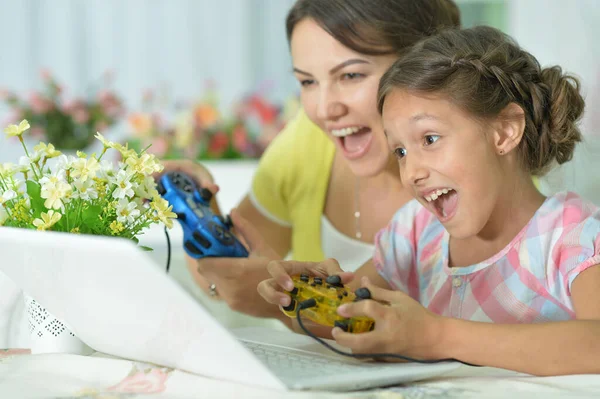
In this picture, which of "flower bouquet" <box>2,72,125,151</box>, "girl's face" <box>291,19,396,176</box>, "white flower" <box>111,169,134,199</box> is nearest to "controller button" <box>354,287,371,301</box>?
"white flower" <box>111,169,134,199</box>

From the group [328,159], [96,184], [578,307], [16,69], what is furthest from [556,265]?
[16,69]

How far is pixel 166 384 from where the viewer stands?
843mm

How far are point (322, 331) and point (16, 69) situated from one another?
3453 mm

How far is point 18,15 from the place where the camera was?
162 inches

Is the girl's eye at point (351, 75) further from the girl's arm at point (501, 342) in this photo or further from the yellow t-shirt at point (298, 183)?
the girl's arm at point (501, 342)

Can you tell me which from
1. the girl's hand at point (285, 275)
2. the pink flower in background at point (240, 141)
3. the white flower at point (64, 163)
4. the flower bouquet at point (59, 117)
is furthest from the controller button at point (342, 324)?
the flower bouquet at point (59, 117)

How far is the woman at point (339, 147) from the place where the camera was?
1546 millimetres

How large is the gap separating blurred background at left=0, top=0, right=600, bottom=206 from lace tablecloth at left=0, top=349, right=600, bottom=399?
1.73 m

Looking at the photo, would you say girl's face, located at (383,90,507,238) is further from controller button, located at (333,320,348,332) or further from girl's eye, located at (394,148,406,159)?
controller button, located at (333,320,348,332)

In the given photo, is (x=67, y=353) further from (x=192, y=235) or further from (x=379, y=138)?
(x=379, y=138)

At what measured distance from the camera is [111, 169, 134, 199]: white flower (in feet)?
Answer: 3.38

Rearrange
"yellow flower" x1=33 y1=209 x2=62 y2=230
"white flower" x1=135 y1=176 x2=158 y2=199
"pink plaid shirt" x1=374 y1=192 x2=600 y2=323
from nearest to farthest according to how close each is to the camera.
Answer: "yellow flower" x1=33 y1=209 x2=62 y2=230, "white flower" x1=135 y1=176 x2=158 y2=199, "pink plaid shirt" x1=374 y1=192 x2=600 y2=323

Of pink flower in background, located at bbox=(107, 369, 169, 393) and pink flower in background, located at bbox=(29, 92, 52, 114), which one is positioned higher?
pink flower in background, located at bbox=(107, 369, 169, 393)

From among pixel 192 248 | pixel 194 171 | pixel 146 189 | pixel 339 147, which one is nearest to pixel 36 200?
pixel 146 189
